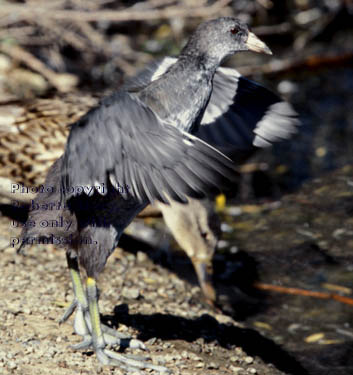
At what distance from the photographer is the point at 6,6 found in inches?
314

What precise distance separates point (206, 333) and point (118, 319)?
69 cm

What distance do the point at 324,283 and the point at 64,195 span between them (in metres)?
3.09

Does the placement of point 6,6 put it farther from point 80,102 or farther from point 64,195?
point 64,195

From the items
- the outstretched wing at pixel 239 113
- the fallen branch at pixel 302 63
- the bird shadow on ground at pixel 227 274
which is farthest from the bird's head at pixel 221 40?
the fallen branch at pixel 302 63

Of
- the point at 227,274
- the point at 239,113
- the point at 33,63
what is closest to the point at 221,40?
the point at 239,113

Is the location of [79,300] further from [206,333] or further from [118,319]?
[206,333]

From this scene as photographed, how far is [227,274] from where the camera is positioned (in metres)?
6.89

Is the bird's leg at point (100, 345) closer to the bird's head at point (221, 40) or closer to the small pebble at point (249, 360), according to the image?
the small pebble at point (249, 360)

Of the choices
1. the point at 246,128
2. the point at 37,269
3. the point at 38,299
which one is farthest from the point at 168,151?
the point at 37,269

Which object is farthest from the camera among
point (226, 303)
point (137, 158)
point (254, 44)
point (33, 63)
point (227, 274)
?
point (33, 63)

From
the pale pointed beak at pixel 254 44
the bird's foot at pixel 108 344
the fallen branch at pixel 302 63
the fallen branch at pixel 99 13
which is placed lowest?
the bird's foot at pixel 108 344

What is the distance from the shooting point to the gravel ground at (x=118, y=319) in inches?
175

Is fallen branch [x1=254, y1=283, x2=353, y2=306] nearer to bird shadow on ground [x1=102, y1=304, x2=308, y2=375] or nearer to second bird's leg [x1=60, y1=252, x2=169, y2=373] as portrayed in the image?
bird shadow on ground [x1=102, y1=304, x2=308, y2=375]

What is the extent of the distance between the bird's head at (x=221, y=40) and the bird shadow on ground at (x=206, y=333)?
197cm
